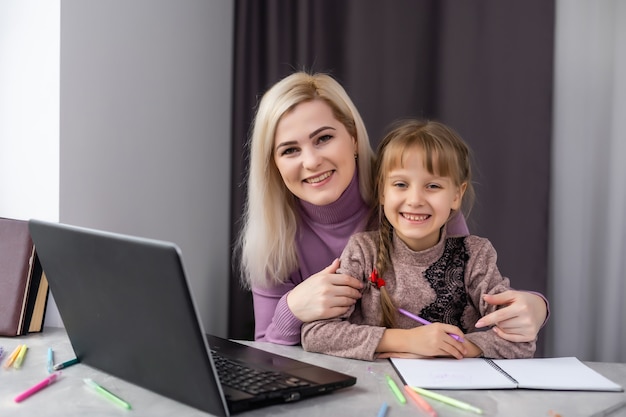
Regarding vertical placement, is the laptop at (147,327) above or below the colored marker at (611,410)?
above

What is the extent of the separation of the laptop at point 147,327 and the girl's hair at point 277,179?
0.45 m

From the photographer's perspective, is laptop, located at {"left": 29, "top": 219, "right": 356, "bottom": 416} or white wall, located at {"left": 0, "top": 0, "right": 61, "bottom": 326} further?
white wall, located at {"left": 0, "top": 0, "right": 61, "bottom": 326}

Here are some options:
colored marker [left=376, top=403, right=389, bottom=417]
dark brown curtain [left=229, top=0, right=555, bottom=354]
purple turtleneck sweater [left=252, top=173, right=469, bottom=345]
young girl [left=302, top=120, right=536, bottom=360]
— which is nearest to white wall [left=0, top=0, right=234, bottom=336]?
dark brown curtain [left=229, top=0, right=555, bottom=354]

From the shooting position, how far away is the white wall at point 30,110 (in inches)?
57.6

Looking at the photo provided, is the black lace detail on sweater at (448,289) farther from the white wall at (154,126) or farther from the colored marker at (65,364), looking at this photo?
the white wall at (154,126)

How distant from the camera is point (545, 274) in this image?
6.39ft

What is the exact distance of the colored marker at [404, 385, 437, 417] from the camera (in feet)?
2.87

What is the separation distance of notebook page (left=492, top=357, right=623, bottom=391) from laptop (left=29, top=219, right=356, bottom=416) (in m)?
0.28

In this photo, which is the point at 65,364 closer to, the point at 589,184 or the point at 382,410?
the point at 382,410

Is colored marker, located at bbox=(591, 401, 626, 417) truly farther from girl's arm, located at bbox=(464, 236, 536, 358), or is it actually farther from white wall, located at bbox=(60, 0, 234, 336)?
white wall, located at bbox=(60, 0, 234, 336)

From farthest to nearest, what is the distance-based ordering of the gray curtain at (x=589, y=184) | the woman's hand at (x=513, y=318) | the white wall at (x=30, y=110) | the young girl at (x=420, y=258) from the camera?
the gray curtain at (x=589, y=184) → the white wall at (x=30, y=110) → the young girl at (x=420, y=258) → the woman's hand at (x=513, y=318)

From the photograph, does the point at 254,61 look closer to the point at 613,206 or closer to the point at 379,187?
the point at 379,187

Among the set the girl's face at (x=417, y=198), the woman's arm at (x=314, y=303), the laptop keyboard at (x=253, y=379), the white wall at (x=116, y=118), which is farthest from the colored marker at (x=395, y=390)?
the white wall at (x=116, y=118)

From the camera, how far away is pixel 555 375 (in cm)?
104
